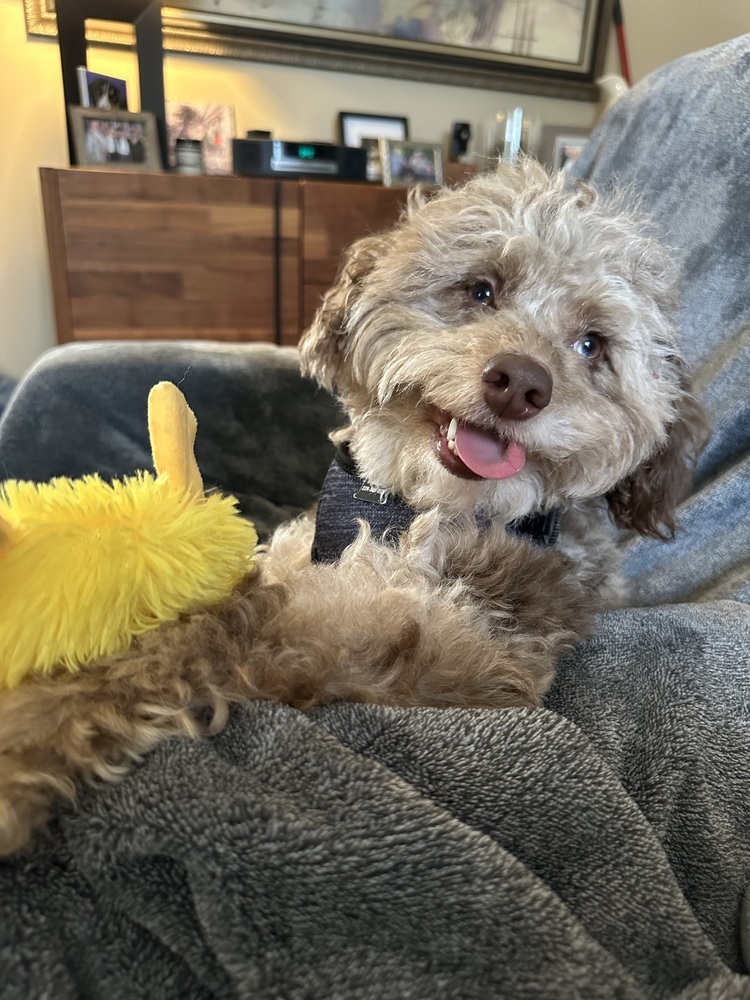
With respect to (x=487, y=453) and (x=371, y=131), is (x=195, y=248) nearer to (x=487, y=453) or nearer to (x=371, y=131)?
(x=371, y=131)

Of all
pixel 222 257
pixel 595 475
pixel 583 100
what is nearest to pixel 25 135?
→ pixel 222 257

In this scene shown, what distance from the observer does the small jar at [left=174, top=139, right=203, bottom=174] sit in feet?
9.66

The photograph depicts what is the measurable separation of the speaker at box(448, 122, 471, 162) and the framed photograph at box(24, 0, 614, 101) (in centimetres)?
22

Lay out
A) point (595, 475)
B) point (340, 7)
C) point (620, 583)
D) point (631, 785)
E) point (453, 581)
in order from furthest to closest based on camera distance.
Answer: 1. point (340, 7)
2. point (620, 583)
3. point (595, 475)
4. point (453, 581)
5. point (631, 785)

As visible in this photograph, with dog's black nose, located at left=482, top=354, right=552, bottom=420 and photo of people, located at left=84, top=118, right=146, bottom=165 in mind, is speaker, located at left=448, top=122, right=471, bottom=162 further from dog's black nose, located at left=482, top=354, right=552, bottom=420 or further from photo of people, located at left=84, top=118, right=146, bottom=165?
dog's black nose, located at left=482, top=354, right=552, bottom=420

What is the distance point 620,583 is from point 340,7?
3.15 m

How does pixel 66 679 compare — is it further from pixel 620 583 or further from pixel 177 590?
pixel 620 583

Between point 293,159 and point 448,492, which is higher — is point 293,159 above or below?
above

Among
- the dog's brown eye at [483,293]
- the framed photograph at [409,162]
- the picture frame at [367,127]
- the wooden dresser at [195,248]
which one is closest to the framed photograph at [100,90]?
the wooden dresser at [195,248]

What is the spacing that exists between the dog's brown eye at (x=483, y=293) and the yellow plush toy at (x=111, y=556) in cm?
51

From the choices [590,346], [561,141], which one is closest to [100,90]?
[561,141]

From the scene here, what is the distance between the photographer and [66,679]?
522 mm

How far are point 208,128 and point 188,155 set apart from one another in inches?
10.2

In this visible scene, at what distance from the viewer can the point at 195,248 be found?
2820mm
